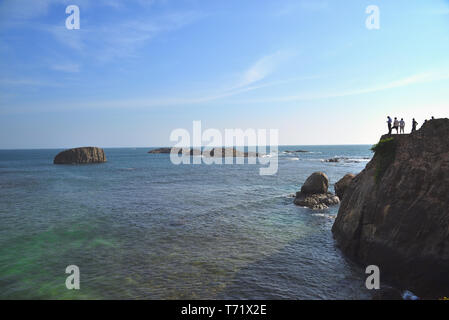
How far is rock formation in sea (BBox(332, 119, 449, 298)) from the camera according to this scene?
1209 cm

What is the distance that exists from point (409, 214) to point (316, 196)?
18457 millimetres

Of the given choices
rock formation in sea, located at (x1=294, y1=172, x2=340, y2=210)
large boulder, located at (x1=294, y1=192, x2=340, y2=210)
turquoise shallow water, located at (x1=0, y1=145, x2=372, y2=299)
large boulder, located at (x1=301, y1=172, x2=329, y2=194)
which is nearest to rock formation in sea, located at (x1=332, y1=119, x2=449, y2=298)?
turquoise shallow water, located at (x1=0, y1=145, x2=372, y2=299)

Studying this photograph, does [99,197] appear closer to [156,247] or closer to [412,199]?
[156,247]

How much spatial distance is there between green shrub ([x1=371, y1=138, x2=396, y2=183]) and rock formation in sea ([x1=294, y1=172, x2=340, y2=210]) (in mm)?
13701

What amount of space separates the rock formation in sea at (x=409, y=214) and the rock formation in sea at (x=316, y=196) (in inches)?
520

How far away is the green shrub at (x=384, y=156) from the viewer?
15828 millimetres

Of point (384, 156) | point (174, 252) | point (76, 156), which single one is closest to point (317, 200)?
point (384, 156)

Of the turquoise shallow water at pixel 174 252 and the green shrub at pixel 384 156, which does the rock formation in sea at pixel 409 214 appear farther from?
the turquoise shallow water at pixel 174 252

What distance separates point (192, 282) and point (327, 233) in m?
12.6

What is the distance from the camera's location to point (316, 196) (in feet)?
104

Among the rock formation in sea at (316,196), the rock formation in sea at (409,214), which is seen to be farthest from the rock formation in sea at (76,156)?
the rock formation in sea at (409,214)

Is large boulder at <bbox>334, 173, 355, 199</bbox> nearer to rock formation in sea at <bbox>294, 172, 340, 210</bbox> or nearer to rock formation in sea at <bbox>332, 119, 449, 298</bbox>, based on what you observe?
rock formation in sea at <bbox>294, 172, 340, 210</bbox>
